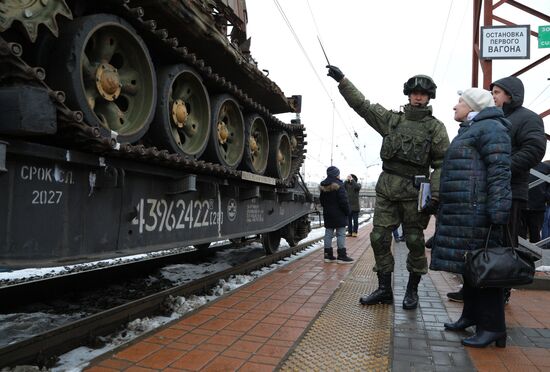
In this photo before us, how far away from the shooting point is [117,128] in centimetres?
362

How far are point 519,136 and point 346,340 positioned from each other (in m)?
2.53

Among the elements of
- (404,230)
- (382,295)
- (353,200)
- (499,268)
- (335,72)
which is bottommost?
(382,295)

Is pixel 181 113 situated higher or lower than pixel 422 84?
lower

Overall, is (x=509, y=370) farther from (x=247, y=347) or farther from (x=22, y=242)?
(x=22, y=242)

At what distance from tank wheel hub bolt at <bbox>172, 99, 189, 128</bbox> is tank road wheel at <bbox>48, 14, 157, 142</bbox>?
1.76ft

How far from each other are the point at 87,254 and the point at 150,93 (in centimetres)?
141

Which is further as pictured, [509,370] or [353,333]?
[353,333]

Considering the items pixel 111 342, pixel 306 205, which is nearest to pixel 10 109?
pixel 111 342

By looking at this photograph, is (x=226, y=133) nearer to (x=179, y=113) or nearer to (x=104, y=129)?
(x=179, y=113)

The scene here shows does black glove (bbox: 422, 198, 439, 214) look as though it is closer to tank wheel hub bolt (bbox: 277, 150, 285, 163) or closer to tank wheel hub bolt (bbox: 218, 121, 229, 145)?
tank wheel hub bolt (bbox: 218, 121, 229, 145)

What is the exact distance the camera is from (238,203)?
621 centimetres

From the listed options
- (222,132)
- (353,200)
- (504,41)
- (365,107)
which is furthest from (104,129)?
(353,200)

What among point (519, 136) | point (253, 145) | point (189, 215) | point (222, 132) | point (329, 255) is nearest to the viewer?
point (519, 136)

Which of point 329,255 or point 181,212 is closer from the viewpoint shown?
point 181,212
